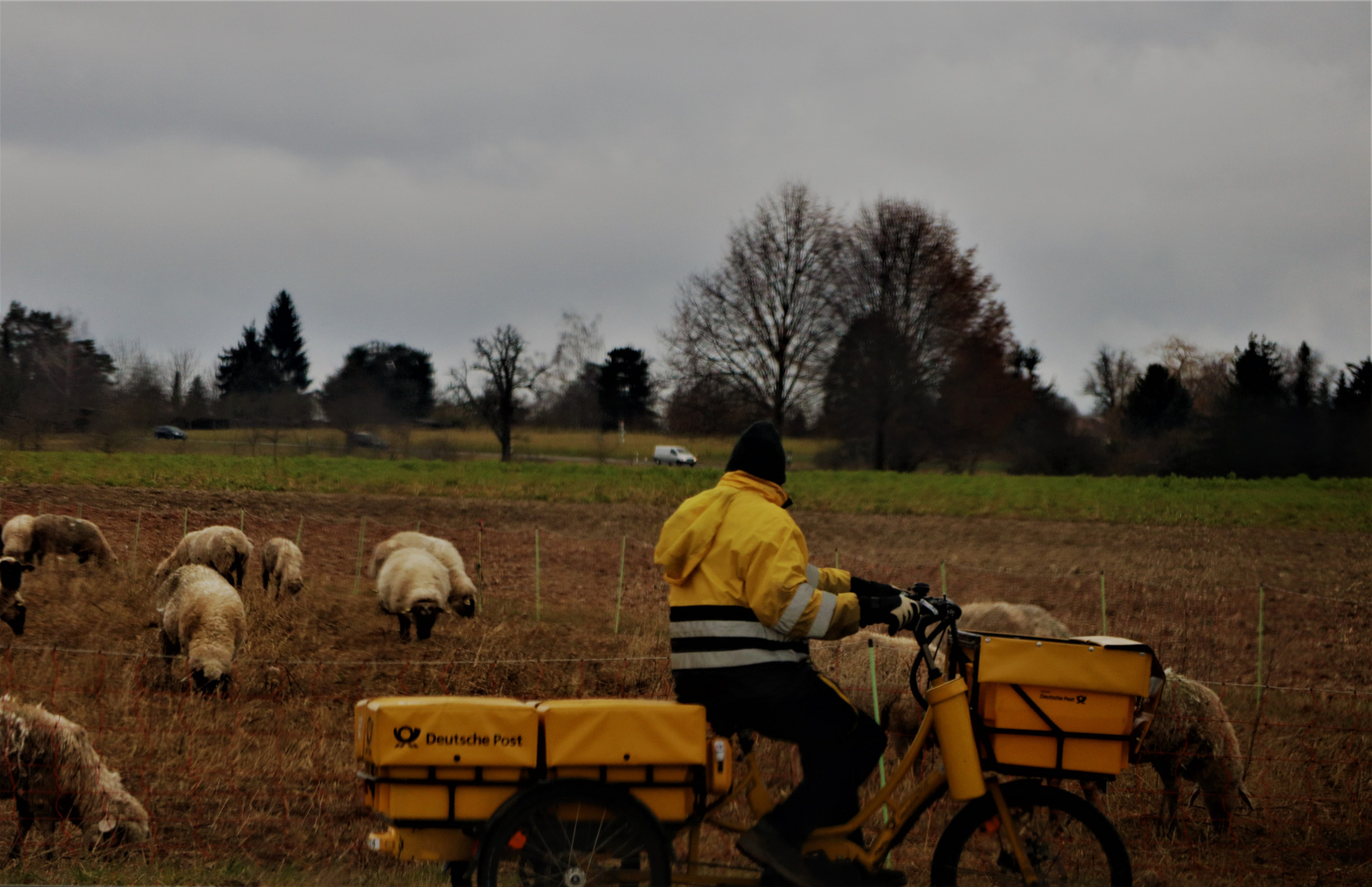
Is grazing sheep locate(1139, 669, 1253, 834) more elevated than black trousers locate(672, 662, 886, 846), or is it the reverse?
black trousers locate(672, 662, 886, 846)

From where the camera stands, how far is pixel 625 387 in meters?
57.2

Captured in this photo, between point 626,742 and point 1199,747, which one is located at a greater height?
point 626,742

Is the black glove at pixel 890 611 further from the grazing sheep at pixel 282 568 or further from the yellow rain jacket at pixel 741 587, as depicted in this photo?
the grazing sheep at pixel 282 568

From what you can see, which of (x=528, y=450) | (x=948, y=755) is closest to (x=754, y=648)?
(x=948, y=755)

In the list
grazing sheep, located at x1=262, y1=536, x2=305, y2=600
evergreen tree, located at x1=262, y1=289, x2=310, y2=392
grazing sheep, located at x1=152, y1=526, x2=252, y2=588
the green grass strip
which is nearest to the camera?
grazing sheep, located at x1=262, y1=536, x2=305, y2=600

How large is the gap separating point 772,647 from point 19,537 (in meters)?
14.0

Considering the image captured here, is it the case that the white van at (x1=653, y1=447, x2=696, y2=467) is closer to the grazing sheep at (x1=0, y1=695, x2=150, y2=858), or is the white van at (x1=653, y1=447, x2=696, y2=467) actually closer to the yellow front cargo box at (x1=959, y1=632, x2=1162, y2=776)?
the grazing sheep at (x1=0, y1=695, x2=150, y2=858)

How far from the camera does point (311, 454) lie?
2456cm

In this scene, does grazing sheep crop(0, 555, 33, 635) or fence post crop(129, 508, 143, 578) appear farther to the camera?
fence post crop(129, 508, 143, 578)

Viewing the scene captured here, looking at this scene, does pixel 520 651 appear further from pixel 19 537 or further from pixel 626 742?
pixel 626 742

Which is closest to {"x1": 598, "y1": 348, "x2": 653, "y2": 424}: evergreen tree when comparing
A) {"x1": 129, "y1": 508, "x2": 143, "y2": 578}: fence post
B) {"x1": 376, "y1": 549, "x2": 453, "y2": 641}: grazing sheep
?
{"x1": 129, "y1": 508, "x2": 143, "y2": 578}: fence post

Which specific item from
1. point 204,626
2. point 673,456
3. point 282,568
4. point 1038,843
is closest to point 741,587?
point 1038,843

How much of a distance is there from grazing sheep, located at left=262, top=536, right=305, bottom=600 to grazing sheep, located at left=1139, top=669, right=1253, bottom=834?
10382 mm

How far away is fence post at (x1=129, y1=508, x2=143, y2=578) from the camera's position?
15745 mm
